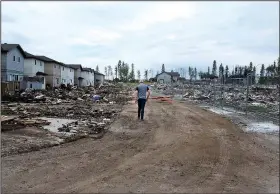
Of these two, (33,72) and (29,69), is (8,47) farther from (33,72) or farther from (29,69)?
(33,72)

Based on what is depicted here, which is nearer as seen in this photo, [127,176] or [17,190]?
[17,190]

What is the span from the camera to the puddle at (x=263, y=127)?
11023 millimetres

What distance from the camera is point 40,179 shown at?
5.52 meters

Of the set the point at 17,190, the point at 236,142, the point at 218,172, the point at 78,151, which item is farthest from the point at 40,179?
the point at 236,142

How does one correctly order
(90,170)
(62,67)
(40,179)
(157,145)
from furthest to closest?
(62,67)
(157,145)
(90,170)
(40,179)

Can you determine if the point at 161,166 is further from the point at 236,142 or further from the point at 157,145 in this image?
the point at 236,142

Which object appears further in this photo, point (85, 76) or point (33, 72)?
point (85, 76)

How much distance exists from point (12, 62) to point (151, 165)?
37.4 m

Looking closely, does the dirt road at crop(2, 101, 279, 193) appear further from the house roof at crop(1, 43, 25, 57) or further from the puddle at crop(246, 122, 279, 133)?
the house roof at crop(1, 43, 25, 57)

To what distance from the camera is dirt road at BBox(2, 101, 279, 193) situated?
5.16 metres

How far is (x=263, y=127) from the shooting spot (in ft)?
38.6

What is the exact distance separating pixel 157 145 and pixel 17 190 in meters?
4.05

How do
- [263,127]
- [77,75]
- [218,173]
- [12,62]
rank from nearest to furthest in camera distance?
[218,173] < [263,127] < [12,62] < [77,75]

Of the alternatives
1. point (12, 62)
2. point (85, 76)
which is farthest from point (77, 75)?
point (12, 62)
